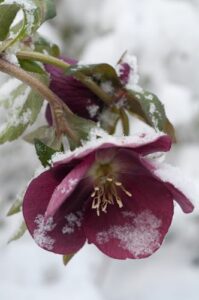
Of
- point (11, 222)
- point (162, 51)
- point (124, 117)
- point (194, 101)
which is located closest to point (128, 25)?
point (162, 51)

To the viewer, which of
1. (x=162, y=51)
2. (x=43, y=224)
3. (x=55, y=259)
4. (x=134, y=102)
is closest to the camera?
(x=43, y=224)

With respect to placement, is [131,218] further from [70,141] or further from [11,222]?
[11,222]

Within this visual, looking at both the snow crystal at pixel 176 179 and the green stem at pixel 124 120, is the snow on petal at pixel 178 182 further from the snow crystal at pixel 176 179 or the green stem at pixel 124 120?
the green stem at pixel 124 120

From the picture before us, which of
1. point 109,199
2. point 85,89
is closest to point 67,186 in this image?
point 109,199

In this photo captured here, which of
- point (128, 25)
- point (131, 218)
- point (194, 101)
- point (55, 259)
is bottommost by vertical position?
point (55, 259)

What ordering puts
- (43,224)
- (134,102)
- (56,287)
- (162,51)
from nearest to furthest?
(43,224), (134,102), (56,287), (162,51)

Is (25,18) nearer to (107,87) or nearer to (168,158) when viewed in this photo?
(107,87)

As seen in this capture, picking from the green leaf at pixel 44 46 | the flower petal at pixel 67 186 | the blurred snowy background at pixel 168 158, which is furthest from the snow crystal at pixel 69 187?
the blurred snowy background at pixel 168 158

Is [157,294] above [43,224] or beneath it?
beneath
